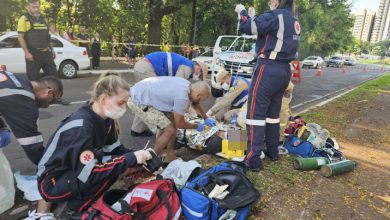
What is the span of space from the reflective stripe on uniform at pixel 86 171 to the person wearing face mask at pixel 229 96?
300 centimetres

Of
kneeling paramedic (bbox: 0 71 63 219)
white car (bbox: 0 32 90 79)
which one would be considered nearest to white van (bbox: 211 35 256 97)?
white car (bbox: 0 32 90 79)

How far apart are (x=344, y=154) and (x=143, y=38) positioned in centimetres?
2396

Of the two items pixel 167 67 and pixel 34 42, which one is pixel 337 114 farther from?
pixel 34 42

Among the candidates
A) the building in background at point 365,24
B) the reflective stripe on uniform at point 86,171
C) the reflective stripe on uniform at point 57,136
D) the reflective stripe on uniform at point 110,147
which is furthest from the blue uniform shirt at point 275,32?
the building in background at point 365,24

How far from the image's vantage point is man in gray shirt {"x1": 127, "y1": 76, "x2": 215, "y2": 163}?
365cm

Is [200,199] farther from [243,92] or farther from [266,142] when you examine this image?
[243,92]

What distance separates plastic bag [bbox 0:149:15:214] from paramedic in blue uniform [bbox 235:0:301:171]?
96.0 inches

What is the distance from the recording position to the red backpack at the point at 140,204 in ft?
7.58

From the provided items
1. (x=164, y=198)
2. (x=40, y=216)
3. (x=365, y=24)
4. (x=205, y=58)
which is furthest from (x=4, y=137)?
(x=365, y=24)

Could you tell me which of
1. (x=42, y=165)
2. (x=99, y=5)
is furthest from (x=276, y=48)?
(x=99, y=5)

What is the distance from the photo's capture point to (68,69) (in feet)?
35.8

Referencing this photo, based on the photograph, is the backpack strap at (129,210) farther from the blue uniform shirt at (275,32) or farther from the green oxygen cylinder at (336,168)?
the green oxygen cylinder at (336,168)

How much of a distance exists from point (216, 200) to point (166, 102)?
1.51 meters

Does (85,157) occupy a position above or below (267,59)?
below
